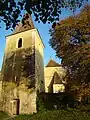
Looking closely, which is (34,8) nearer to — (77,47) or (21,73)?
(77,47)

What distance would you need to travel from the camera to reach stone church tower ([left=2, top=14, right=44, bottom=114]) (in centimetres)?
2950

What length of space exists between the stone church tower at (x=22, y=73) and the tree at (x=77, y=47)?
696 centimetres

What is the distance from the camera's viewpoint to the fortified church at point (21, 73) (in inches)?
1162

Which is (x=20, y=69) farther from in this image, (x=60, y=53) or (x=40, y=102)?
(x=60, y=53)

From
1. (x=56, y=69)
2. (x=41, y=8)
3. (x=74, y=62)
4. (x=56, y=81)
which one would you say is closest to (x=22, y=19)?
(x=41, y=8)

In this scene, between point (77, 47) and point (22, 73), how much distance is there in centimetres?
1070

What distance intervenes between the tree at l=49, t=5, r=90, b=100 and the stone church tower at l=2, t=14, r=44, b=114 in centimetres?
696

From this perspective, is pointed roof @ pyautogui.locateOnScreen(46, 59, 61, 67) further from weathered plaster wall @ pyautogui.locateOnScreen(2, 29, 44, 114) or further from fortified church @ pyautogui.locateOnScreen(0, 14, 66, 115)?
weathered plaster wall @ pyautogui.locateOnScreen(2, 29, 44, 114)

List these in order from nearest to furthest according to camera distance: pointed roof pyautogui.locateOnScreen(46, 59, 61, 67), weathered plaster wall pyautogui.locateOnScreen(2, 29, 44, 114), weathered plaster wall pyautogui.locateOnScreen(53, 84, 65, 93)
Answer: weathered plaster wall pyautogui.locateOnScreen(2, 29, 44, 114) → weathered plaster wall pyautogui.locateOnScreen(53, 84, 65, 93) → pointed roof pyautogui.locateOnScreen(46, 59, 61, 67)

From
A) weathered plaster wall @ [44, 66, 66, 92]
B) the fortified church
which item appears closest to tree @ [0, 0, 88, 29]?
the fortified church

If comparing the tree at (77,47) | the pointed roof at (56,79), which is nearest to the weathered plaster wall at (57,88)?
the pointed roof at (56,79)

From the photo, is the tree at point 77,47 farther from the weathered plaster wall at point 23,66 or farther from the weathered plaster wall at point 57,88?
the weathered plaster wall at point 57,88

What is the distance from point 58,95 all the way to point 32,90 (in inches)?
149

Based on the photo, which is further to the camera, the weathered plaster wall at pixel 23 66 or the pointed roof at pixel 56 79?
the pointed roof at pixel 56 79
